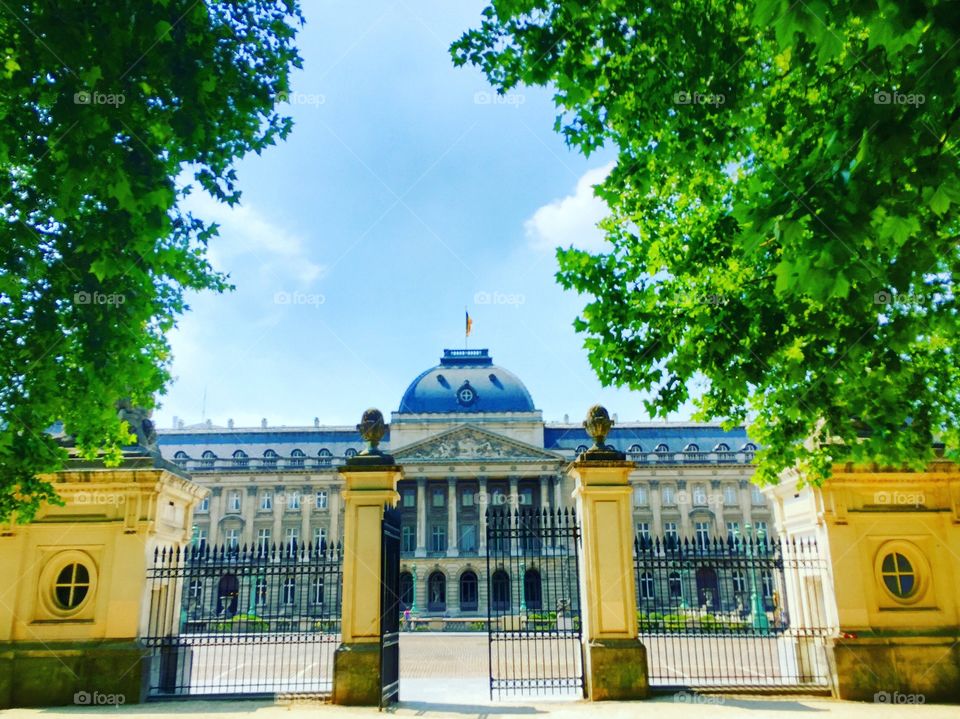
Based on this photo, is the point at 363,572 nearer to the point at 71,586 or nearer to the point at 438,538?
the point at 71,586

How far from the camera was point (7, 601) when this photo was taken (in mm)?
10711

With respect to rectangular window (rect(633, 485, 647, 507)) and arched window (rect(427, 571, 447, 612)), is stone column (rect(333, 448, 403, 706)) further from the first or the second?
rectangular window (rect(633, 485, 647, 507))

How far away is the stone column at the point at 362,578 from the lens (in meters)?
10.1

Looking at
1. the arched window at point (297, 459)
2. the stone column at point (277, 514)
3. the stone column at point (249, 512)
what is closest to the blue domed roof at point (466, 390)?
the arched window at point (297, 459)

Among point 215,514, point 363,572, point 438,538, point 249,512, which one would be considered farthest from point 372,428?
point 215,514

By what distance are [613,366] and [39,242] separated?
7.06m

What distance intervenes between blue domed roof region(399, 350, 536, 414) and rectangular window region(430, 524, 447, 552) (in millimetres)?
10515

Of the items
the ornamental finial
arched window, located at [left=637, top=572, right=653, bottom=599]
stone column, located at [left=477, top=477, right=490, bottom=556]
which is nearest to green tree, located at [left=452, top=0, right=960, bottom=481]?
the ornamental finial

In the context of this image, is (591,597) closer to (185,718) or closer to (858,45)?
(185,718)

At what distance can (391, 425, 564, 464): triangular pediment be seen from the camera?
63500 mm

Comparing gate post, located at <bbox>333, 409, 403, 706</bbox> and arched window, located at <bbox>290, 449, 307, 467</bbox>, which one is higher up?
arched window, located at <bbox>290, 449, 307, 467</bbox>

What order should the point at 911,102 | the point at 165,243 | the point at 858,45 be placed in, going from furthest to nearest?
the point at 165,243 → the point at 858,45 → the point at 911,102

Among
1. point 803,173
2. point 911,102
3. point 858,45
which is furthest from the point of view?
point 858,45

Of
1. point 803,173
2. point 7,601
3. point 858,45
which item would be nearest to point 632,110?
point 858,45
